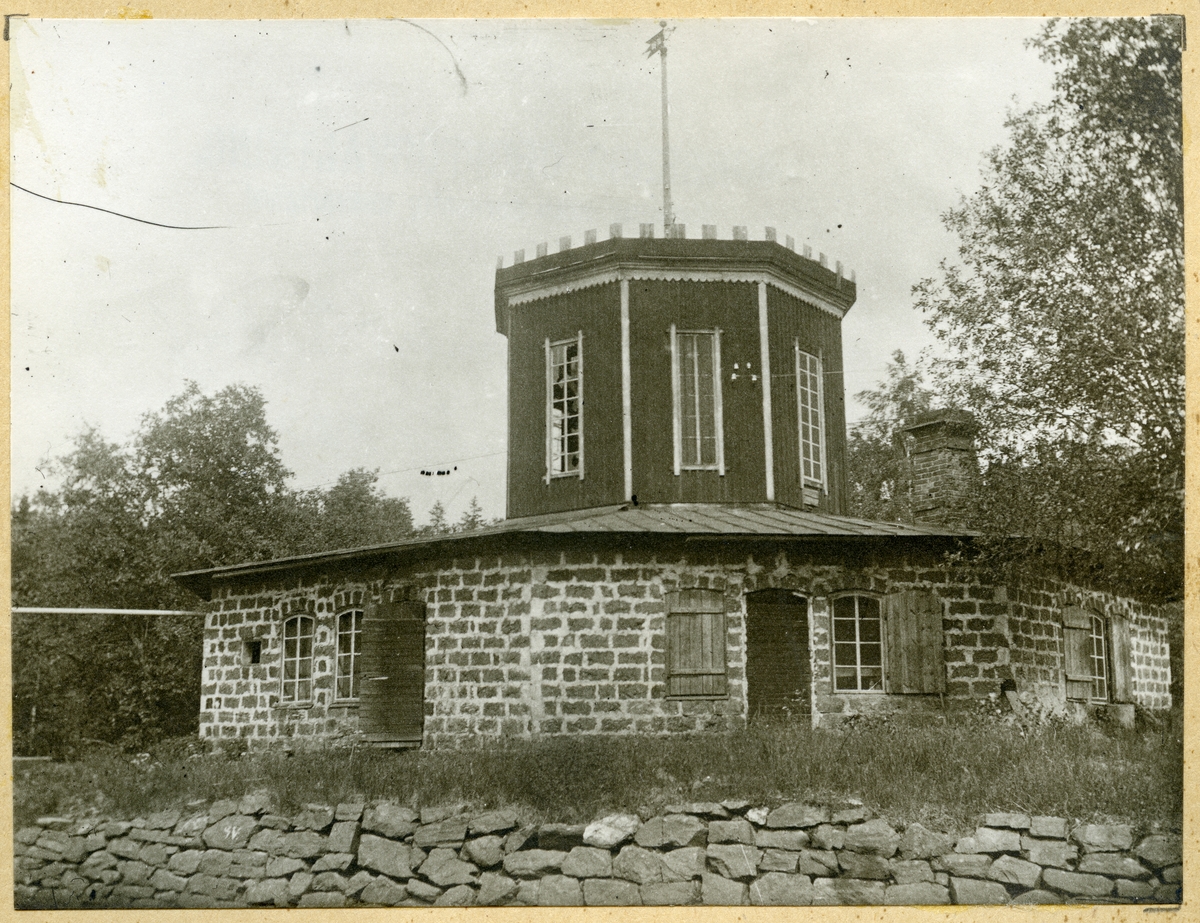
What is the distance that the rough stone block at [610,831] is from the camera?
32.9 feet

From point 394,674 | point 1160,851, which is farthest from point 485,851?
point 1160,851

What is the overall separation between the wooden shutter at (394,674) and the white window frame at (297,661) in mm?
2112

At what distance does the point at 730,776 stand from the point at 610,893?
1.80 m

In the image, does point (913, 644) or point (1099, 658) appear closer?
point (913, 644)

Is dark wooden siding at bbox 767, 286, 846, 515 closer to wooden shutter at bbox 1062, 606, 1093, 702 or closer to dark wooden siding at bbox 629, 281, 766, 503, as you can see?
dark wooden siding at bbox 629, 281, 766, 503

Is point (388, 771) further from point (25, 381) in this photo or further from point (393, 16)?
point (393, 16)

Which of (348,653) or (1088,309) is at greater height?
(1088,309)

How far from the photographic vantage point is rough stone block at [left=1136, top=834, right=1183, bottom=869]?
9391 mm

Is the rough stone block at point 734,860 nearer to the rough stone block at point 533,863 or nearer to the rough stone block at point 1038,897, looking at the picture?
the rough stone block at point 533,863

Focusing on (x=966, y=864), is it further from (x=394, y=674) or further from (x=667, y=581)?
(x=394, y=674)

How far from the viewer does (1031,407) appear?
12.1 m

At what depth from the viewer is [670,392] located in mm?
16078

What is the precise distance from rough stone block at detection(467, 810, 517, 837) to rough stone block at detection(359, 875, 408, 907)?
2.69 feet

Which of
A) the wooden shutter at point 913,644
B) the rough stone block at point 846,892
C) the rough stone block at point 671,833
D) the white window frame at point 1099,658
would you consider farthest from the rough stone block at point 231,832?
the white window frame at point 1099,658
